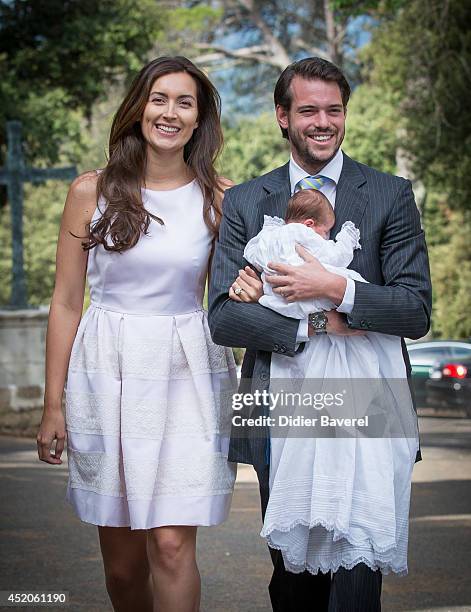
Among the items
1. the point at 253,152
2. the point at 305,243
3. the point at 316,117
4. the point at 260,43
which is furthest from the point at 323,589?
the point at 260,43

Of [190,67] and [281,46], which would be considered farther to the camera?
[281,46]

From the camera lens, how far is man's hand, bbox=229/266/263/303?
371 centimetres

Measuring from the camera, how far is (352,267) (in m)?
3.77

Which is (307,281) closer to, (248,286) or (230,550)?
(248,286)

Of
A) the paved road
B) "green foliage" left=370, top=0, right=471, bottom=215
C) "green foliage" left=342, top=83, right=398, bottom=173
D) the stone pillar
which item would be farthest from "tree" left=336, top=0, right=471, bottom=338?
the paved road

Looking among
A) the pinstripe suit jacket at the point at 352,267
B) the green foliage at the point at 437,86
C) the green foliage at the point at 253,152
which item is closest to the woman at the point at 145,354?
the pinstripe suit jacket at the point at 352,267

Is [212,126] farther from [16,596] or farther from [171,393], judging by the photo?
[16,596]

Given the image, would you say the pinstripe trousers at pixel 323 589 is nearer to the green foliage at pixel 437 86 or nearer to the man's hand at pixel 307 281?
the man's hand at pixel 307 281

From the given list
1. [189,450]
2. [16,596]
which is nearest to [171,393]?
[189,450]

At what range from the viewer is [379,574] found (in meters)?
3.63

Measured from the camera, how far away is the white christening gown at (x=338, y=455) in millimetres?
3553

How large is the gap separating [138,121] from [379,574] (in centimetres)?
183

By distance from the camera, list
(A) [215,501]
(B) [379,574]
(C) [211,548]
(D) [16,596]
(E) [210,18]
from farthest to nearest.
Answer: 1. (E) [210,18]
2. (C) [211,548]
3. (D) [16,596]
4. (A) [215,501]
5. (B) [379,574]

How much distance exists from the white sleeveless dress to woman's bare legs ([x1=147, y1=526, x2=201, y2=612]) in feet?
0.18
